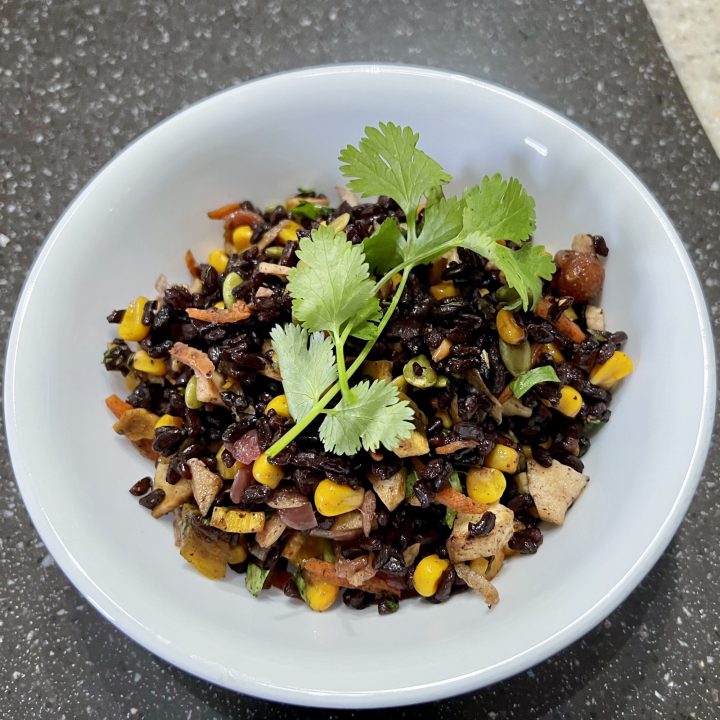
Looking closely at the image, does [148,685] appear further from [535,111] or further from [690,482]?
[535,111]

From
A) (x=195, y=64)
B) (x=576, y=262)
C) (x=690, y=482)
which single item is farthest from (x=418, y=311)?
(x=195, y=64)

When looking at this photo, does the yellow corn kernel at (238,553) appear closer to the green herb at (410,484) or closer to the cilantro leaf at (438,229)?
the green herb at (410,484)

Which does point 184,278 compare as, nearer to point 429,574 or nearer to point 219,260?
point 219,260

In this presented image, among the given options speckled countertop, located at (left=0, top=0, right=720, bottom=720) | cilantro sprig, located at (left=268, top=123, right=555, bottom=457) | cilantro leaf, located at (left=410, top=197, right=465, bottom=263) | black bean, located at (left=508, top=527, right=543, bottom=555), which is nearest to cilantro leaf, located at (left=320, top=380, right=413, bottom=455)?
cilantro sprig, located at (left=268, top=123, right=555, bottom=457)

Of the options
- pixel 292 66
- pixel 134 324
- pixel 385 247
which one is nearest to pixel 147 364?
pixel 134 324

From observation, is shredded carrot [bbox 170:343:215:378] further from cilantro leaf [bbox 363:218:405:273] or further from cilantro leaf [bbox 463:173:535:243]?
cilantro leaf [bbox 463:173:535:243]

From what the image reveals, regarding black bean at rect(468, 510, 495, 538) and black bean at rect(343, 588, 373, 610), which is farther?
black bean at rect(343, 588, 373, 610)
